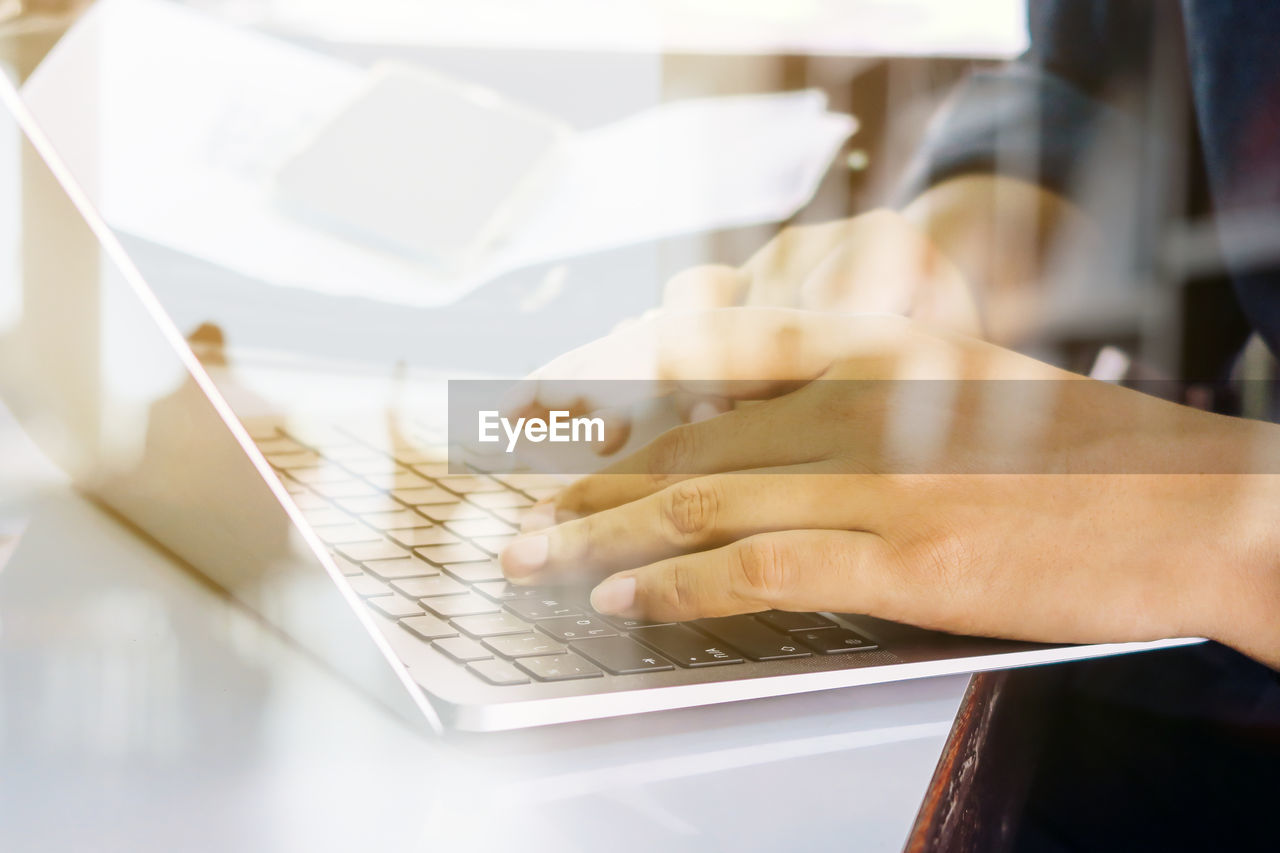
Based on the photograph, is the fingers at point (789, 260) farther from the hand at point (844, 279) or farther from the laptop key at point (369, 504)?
the laptop key at point (369, 504)

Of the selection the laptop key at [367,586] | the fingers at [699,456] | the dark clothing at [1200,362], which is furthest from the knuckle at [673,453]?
the dark clothing at [1200,362]

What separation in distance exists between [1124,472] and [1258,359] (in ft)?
1.02

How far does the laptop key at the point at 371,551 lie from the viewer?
0.26 metres

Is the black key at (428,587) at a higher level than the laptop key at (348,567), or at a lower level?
lower

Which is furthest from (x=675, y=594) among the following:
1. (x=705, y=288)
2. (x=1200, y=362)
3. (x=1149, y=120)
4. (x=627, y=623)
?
(x=1149, y=120)

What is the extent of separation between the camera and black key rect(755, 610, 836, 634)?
0.23 metres

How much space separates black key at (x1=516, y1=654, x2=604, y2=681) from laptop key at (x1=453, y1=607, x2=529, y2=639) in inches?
0.6

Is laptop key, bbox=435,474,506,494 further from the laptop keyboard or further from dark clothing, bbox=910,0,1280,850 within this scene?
dark clothing, bbox=910,0,1280,850

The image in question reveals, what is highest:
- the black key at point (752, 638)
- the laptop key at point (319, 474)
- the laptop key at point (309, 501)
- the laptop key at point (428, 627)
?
the laptop key at point (319, 474)

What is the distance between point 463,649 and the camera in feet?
0.64

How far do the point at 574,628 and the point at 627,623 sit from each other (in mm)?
16

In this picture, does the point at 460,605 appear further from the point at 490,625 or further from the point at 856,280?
the point at 856,280

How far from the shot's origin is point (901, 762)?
0.17 m

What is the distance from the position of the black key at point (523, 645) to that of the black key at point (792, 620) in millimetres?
64
